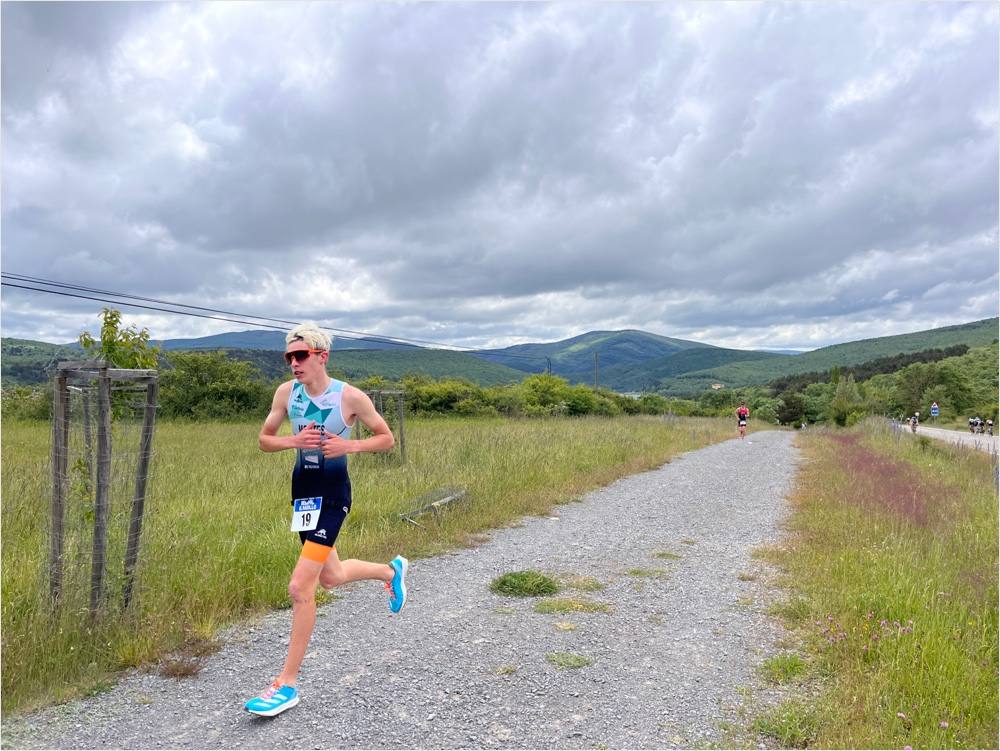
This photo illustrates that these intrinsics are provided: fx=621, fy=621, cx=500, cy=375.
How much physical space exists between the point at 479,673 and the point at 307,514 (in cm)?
156

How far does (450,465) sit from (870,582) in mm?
7885

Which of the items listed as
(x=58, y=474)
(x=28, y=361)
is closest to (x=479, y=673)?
(x=58, y=474)

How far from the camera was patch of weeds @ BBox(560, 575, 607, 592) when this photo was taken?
594 cm

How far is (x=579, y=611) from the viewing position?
17.3ft

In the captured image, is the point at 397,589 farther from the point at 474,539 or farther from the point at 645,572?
the point at 474,539

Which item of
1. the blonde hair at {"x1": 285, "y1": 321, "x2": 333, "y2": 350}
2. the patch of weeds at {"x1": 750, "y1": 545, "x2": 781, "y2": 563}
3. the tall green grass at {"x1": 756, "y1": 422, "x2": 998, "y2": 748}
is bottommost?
the patch of weeds at {"x1": 750, "y1": 545, "x2": 781, "y2": 563}

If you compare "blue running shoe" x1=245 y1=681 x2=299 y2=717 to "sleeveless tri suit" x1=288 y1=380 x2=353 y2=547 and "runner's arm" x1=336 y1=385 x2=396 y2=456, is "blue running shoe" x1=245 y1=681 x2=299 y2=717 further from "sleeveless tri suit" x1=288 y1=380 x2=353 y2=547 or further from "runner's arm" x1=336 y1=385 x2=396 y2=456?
"runner's arm" x1=336 y1=385 x2=396 y2=456

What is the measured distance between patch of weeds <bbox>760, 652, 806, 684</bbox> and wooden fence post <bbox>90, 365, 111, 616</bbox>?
452cm

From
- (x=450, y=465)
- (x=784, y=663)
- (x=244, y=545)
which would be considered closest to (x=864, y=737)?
(x=784, y=663)

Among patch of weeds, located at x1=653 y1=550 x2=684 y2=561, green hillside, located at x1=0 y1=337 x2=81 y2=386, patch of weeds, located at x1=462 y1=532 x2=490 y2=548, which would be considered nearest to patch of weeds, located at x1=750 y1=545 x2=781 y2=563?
patch of weeds, located at x1=653 y1=550 x2=684 y2=561

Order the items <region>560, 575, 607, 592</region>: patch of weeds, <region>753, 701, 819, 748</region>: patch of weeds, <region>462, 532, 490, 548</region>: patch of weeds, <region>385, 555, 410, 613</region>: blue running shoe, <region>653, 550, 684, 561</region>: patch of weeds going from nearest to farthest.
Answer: <region>753, 701, 819, 748</region>: patch of weeds, <region>385, 555, 410, 613</region>: blue running shoe, <region>560, 575, 607, 592</region>: patch of weeds, <region>653, 550, 684, 561</region>: patch of weeds, <region>462, 532, 490, 548</region>: patch of weeds

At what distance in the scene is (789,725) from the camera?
3.34 meters

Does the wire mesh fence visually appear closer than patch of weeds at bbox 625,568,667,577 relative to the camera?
Yes

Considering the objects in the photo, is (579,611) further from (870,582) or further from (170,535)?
(170,535)
